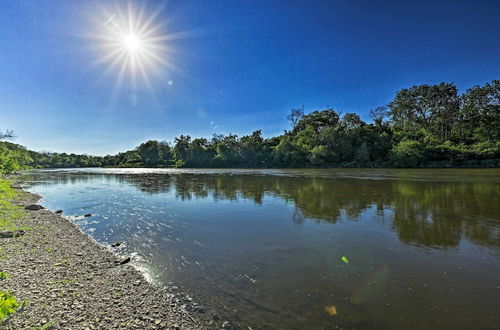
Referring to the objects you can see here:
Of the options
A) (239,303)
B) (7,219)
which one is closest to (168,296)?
(239,303)

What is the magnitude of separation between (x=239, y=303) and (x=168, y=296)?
165cm

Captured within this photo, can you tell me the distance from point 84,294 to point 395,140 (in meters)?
98.1

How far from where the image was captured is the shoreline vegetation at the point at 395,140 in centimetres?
6694

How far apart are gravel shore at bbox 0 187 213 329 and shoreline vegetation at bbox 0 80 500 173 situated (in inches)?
2480

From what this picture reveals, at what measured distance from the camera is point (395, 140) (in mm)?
84438

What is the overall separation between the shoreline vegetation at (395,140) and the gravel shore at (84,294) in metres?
63.0

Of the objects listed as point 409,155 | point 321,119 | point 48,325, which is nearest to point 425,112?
point 409,155

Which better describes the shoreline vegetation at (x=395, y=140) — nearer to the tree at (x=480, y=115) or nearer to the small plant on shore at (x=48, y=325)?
the tree at (x=480, y=115)

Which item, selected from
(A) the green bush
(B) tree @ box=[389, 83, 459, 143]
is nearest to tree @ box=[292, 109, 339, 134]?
(B) tree @ box=[389, 83, 459, 143]

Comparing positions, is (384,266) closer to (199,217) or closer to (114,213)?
(199,217)

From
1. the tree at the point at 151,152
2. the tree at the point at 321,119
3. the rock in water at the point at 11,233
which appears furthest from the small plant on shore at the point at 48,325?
the tree at the point at 151,152

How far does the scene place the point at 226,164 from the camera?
106188 millimetres

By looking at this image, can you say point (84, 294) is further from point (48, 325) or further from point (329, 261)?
point (329, 261)

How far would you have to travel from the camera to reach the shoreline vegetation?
66938 mm
